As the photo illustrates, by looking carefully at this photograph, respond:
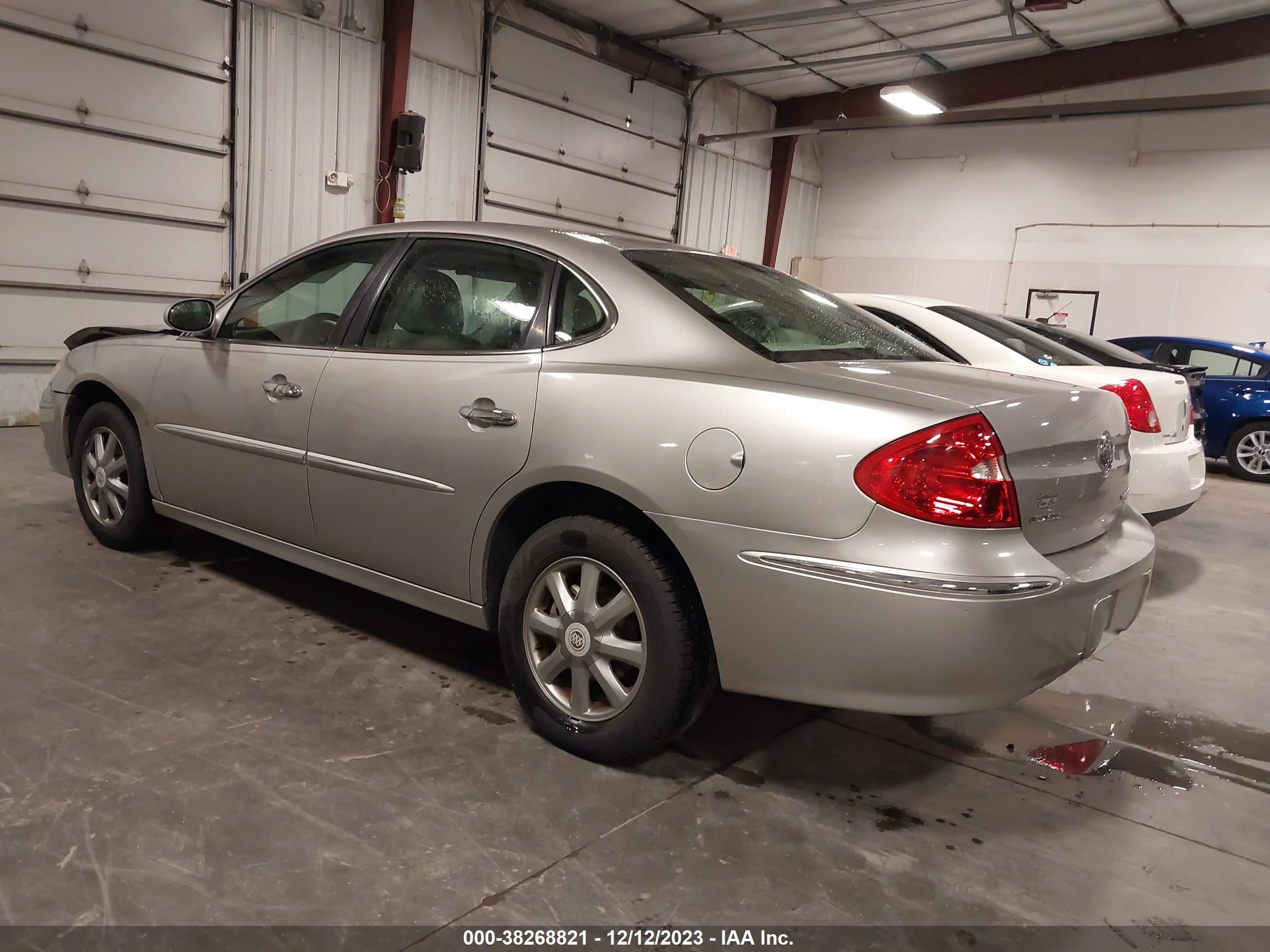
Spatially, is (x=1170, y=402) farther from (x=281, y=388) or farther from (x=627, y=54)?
(x=627, y=54)

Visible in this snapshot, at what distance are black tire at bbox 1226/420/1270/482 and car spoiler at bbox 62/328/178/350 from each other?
939 centimetres

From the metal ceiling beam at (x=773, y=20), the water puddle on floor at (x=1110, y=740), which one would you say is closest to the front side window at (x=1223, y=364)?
the metal ceiling beam at (x=773, y=20)

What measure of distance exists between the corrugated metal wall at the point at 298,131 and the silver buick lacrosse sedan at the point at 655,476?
608cm

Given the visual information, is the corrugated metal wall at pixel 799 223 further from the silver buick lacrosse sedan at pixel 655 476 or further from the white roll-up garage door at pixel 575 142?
the silver buick lacrosse sedan at pixel 655 476

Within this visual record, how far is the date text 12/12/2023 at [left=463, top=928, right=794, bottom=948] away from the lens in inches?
66.9

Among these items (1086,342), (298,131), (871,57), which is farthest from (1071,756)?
(871,57)

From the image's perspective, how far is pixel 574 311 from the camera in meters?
2.51

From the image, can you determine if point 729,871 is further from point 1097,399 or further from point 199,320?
point 199,320

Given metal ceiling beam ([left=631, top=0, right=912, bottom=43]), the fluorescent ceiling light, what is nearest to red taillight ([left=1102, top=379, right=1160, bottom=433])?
metal ceiling beam ([left=631, top=0, right=912, bottom=43])

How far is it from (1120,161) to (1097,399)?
12.7m

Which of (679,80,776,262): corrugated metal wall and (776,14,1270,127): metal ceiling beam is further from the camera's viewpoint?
(679,80,776,262): corrugated metal wall

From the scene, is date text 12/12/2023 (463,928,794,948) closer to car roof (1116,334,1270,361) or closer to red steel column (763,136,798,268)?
car roof (1116,334,1270,361)

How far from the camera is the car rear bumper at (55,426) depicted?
13.1 ft

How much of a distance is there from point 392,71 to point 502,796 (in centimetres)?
883
